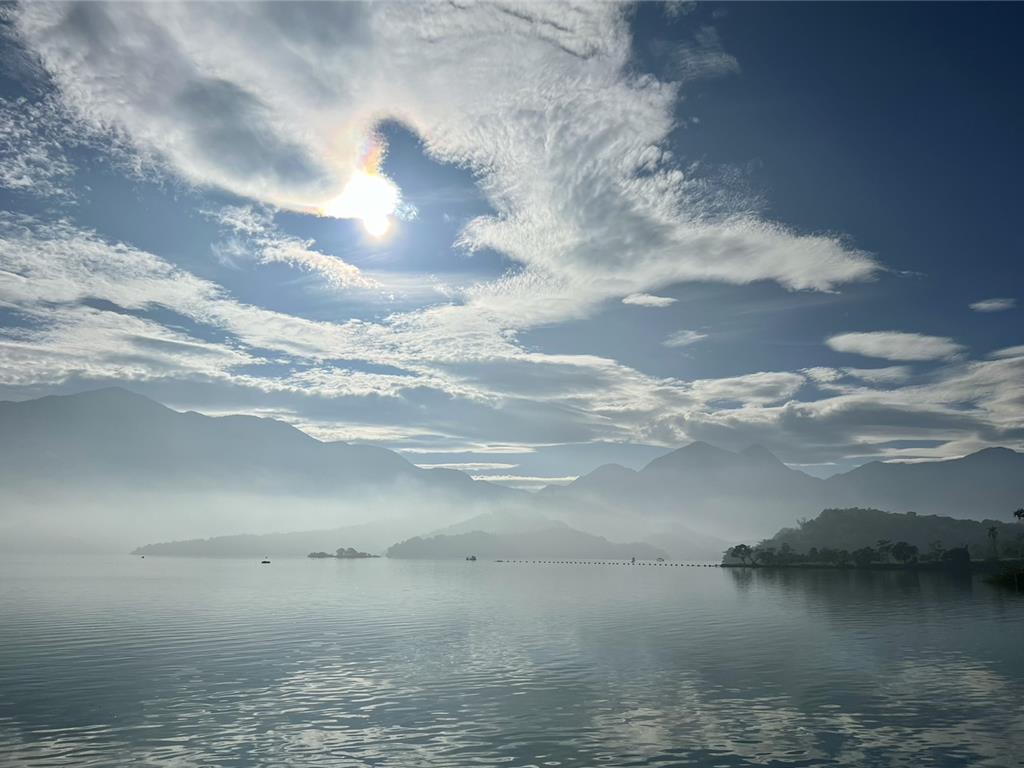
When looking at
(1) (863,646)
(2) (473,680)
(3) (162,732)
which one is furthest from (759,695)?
(3) (162,732)

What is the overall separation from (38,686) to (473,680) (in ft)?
124

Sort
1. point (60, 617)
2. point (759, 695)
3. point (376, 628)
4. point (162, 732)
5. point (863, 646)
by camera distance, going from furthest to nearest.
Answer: point (60, 617) → point (376, 628) → point (863, 646) → point (759, 695) → point (162, 732)

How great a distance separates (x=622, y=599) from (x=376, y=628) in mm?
95954

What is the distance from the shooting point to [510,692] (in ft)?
194

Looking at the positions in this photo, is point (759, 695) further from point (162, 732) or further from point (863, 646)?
point (162, 732)

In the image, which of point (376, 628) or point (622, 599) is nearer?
point (376, 628)

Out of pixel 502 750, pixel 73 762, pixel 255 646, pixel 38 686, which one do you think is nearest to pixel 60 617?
pixel 255 646

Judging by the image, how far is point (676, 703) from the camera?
180 ft

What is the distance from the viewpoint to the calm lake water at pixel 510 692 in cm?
4222

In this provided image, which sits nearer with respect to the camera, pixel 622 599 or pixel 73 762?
pixel 73 762

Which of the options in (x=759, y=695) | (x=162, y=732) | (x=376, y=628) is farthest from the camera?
(x=376, y=628)

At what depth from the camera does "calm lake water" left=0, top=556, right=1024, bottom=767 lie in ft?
139

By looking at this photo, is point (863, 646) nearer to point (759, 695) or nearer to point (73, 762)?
point (759, 695)

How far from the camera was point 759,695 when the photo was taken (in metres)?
57.9
